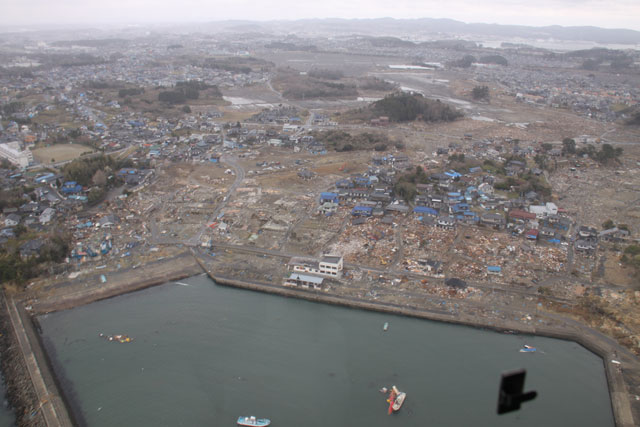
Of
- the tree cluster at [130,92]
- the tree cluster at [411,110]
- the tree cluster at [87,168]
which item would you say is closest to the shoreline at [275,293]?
the tree cluster at [87,168]

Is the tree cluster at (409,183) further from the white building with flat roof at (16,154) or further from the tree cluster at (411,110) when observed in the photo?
the white building with flat roof at (16,154)

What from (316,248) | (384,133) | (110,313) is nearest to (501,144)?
(384,133)

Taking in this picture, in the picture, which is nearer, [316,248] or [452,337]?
[452,337]

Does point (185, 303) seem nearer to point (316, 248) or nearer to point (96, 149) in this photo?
point (316, 248)

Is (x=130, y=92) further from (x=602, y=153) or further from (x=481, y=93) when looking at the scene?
(x=602, y=153)

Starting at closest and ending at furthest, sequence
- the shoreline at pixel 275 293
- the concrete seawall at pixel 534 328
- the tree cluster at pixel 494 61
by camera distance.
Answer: the concrete seawall at pixel 534 328 → the shoreline at pixel 275 293 → the tree cluster at pixel 494 61

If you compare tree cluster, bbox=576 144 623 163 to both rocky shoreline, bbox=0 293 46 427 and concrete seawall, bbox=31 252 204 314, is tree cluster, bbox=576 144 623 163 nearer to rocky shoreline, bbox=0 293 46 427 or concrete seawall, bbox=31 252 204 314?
concrete seawall, bbox=31 252 204 314
